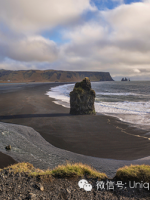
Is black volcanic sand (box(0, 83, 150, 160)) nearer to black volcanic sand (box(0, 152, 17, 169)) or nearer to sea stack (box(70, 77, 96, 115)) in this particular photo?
sea stack (box(70, 77, 96, 115))

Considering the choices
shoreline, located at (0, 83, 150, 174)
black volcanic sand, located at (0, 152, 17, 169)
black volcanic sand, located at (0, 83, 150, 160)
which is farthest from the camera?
black volcanic sand, located at (0, 83, 150, 160)

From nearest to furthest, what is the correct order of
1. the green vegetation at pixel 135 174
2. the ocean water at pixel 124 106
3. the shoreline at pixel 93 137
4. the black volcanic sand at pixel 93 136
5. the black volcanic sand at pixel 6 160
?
the green vegetation at pixel 135 174, the black volcanic sand at pixel 6 160, the shoreline at pixel 93 137, the black volcanic sand at pixel 93 136, the ocean water at pixel 124 106

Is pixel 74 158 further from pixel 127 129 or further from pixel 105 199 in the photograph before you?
pixel 127 129

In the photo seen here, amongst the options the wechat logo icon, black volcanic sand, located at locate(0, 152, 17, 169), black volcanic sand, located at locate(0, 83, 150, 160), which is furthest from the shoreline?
the wechat logo icon

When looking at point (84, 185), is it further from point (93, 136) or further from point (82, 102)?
point (82, 102)

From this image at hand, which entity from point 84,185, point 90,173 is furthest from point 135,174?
point 84,185

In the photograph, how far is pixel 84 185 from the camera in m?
4.92

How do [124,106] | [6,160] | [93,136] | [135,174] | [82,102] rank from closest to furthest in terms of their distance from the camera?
[135,174] → [6,160] → [93,136] → [82,102] → [124,106]

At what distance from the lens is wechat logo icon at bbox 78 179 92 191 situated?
4.76 meters

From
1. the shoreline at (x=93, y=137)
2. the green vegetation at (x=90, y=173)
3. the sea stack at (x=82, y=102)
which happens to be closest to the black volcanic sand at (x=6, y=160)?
the green vegetation at (x=90, y=173)

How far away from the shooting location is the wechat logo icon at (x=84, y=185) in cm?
476

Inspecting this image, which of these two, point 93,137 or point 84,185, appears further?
point 93,137

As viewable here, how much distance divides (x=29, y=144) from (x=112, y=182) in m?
6.62

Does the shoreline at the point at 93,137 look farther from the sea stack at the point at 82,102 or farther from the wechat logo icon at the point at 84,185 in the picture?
the wechat logo icon at the point at 84,185
